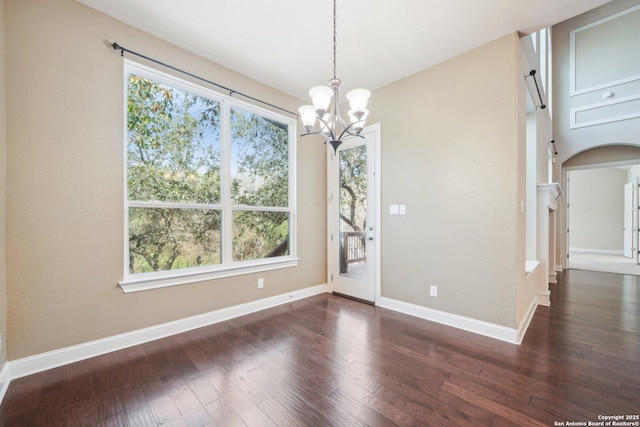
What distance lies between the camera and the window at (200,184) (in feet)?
8.20

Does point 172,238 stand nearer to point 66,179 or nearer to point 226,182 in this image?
point 226,182

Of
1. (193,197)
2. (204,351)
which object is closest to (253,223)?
(193,197)

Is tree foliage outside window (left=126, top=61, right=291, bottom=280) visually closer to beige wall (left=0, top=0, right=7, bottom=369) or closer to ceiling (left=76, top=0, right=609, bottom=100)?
ceiling (left=76, top=0, right=609, bottom=100)

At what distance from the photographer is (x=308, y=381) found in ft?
6.13

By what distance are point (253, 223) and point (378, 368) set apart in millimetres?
2174

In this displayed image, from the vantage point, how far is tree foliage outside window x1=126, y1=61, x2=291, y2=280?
2.51 meters

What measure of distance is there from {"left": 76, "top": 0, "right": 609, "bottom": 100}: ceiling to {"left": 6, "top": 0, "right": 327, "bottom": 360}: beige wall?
0.37 metres

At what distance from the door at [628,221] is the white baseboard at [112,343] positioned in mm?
9451

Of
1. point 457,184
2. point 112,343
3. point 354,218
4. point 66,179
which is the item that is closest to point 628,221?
point 457,184

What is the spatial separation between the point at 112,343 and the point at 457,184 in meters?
3.65

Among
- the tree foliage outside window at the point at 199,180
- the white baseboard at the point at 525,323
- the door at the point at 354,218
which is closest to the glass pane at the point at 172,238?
the tree foliage outside window at the point at 199,180

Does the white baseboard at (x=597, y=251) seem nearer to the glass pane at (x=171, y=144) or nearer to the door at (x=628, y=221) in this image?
the door at (x=628, y=221)

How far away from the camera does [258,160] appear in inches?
135

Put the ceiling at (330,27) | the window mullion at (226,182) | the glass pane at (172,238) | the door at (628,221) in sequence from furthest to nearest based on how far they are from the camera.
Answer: the door at (628,221) < the window mullion at (226,182) < the glass pane at (172,238) < the ceiling at (330,27)
